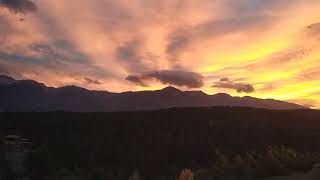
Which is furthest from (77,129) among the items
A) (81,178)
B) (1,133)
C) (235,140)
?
(81,178)

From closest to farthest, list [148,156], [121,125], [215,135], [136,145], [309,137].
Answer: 1. [148,156]
2. [136,145]
3. [309,137]
4. [215,135]
5. [121,125]

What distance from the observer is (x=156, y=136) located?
7231cm

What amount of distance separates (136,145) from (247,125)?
84.6 ft

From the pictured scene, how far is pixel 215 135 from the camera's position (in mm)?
75375

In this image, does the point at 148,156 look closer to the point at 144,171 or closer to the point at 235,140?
the point at 144,171

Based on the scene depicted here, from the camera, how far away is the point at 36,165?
45.1 m

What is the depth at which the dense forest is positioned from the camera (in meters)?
49.5

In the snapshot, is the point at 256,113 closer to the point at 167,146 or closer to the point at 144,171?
the point at 167,146

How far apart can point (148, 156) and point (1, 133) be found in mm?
29261

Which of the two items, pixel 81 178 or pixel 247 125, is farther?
pixel 247 125

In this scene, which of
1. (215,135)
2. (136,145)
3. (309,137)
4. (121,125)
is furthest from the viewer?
(121,125)

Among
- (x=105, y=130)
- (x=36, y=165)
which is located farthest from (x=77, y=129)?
(x=36, y=165)

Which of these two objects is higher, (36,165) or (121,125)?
(121,125)

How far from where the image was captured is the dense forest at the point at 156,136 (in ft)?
162
